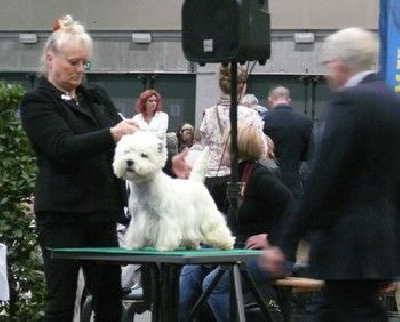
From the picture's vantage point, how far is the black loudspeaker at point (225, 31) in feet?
30.0

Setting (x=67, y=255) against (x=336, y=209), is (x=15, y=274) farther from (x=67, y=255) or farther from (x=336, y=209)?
(x=336, y=209)

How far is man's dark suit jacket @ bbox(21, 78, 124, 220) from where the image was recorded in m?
6.24

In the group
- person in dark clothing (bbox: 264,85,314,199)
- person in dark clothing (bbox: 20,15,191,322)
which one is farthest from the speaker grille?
person in dark clothing (bbox: 264,85,314,199)

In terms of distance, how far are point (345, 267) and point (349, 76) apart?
787 mm

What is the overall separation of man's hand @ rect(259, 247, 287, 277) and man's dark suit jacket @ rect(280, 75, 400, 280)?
71 millimetres

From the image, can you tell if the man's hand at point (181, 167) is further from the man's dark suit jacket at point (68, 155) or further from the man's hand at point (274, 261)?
the man's hand at point (274, 261)

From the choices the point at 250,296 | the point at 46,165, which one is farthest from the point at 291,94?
the point at 46,165

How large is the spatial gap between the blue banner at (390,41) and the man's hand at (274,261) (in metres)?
4.84

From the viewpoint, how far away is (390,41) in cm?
1010

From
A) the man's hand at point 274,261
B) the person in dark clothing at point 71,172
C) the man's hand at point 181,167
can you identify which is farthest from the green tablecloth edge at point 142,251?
the man's hand at point 181,167

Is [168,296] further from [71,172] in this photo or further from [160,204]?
[71,172]

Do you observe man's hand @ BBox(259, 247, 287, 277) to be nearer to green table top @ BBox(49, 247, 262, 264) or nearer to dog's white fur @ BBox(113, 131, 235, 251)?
green table top @ BBox(49, 247, 262, 264)

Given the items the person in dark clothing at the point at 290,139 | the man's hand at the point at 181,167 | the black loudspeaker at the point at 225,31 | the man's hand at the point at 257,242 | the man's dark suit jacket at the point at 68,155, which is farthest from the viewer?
the person in dark clothing at the point at 290,139

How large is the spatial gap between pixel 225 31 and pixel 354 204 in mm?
4226
